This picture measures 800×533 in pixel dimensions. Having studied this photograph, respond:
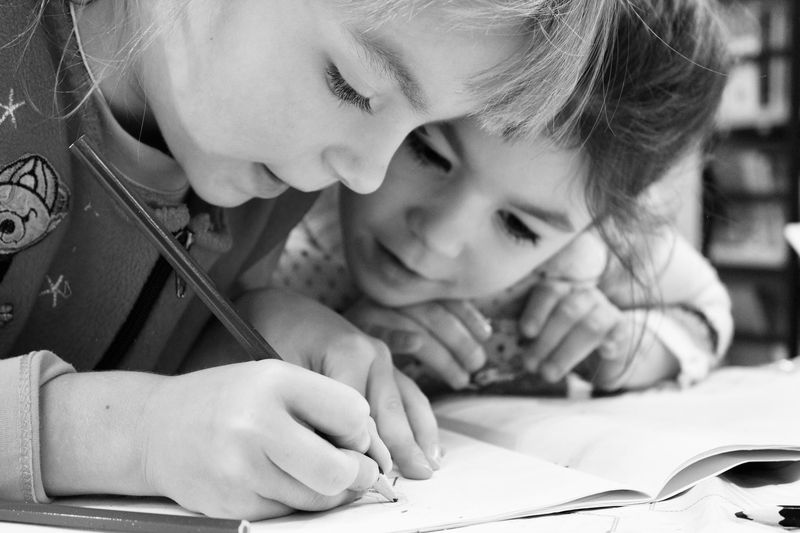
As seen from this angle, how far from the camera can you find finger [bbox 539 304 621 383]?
0.79m

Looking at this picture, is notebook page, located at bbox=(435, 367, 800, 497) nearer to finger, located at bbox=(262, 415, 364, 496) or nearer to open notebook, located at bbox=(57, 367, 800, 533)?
open notebook, located at bbox=(57, 367, 800, 533)

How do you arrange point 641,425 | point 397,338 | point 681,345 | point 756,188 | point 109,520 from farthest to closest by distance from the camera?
1. point 756,188
2. point 681,345
3. point 397,338
4. point 641,425
5. point 109,520

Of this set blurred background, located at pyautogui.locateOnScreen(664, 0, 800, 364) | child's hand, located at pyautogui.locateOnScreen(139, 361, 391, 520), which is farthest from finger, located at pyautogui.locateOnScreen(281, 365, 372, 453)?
blurred background, located at pyautogui.locateOnScreen(664, 0, 800, 364)

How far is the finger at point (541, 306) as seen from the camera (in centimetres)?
80

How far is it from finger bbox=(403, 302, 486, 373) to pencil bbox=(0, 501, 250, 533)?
15.1 inches

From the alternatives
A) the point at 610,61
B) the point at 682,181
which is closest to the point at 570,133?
the point at 610,61

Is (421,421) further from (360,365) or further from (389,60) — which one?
(389,60)

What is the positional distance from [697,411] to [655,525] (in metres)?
0.31

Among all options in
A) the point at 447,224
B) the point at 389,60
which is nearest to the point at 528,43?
the point at 389,60

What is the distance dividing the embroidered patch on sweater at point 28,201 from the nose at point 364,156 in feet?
0.56

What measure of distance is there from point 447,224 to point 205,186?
17 centimetres

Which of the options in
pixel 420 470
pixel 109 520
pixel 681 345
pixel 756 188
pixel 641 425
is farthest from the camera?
pixel 756 188

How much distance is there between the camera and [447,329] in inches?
29.0

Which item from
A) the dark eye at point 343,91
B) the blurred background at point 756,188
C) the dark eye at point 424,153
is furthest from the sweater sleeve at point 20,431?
the blurred background at point 756,188
